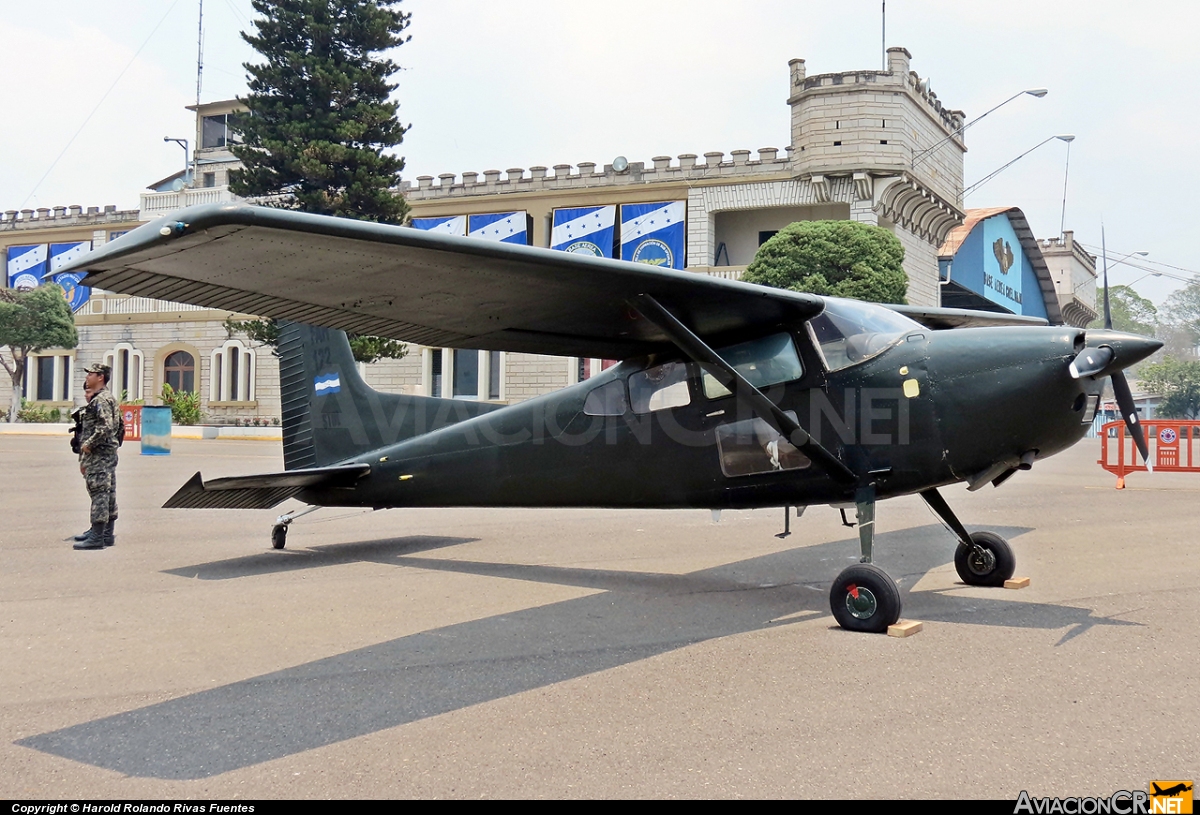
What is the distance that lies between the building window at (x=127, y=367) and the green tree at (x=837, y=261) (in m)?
39.6

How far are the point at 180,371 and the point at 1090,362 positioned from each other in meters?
58.6

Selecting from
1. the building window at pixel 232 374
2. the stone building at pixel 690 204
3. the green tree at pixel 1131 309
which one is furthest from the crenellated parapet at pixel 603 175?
the green tree at pixel 1131 309

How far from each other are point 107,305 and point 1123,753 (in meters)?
64.1

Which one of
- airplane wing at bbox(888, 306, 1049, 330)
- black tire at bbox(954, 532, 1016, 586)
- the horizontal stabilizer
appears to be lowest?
black tire at bbox(954, 532, 1016, 586)

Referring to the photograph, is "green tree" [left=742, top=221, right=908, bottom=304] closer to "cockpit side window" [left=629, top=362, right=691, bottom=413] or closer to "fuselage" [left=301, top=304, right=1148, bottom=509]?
"fuselage" [left=301, top=304, right=1148, bottom=509]

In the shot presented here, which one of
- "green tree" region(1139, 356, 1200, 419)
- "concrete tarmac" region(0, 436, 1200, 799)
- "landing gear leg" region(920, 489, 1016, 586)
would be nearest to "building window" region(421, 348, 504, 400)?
"concrete tarmac" region(0, 436, 1200, 799)

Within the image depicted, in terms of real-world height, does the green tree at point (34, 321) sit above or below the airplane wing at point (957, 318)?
above

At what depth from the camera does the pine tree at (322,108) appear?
133 ft

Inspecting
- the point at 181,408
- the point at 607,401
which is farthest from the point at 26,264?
Answer: the point at 607,401

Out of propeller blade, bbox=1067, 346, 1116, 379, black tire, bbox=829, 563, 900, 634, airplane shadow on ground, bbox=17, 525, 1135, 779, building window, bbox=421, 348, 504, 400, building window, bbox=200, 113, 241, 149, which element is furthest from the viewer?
building window, bbox=200, 113, 241, 149

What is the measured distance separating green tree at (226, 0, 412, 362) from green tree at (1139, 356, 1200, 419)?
67306mm

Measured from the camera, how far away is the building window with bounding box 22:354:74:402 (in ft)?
196

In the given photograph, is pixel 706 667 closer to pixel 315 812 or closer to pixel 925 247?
pixel 315 812

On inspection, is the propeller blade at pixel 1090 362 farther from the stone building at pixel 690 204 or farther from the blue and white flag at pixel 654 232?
the blue and white flag at pixel 654 232
